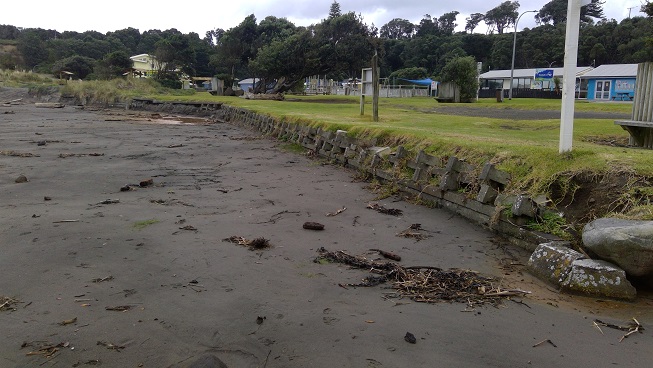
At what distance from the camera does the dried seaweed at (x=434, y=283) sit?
5629 millimetres

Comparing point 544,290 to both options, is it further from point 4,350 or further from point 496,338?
point 4,350

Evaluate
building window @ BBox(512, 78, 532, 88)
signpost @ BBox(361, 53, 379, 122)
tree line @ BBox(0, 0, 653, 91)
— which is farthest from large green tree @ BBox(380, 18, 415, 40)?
signpost @ BBox(361, 53, 379, 122)

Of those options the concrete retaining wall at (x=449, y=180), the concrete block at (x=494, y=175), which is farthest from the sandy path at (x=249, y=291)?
the concrete block at (x=494, y=175)

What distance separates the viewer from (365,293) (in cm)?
577

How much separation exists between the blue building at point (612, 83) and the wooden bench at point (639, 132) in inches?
1592

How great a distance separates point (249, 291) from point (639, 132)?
810 cm

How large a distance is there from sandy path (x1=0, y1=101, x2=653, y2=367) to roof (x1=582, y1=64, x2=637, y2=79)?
45.2 m

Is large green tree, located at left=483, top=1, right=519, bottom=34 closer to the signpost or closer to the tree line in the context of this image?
the tree line

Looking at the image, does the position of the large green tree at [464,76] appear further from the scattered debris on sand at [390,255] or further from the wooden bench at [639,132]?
the scattered debris on sand at [390,255]

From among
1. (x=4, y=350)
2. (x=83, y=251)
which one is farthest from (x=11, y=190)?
(x=4, y=350)

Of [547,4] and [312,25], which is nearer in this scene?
[312,25]

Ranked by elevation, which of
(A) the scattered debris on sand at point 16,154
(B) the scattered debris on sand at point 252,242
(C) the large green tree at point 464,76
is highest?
(C) the large green tree at point 464,76

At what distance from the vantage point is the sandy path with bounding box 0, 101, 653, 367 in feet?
14.8

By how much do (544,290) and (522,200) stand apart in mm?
1652
